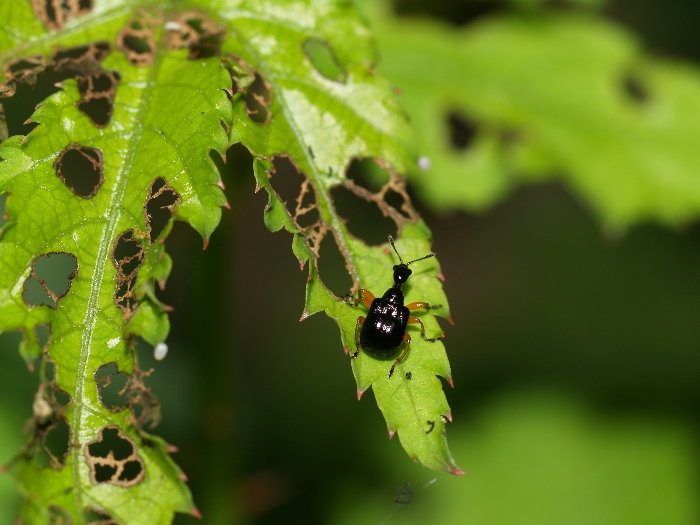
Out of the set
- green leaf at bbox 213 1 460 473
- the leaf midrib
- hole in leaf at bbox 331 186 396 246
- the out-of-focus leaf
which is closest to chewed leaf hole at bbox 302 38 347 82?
green leaf at bbox 213 1 460 473

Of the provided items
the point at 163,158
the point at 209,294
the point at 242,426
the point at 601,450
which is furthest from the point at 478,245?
the point at 163,158

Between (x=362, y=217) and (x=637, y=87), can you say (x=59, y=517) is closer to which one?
(x=637, y=87)

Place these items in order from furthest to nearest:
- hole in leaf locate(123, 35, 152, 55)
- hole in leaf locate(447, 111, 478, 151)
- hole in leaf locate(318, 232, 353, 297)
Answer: hole in leaf locate(318, 232, 353, 297), hole in leaf locate(447, 111, 478, 151), hole in leaf locate(123, 35, 152, 55)

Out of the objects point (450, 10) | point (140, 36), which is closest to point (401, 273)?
point (140, 36)

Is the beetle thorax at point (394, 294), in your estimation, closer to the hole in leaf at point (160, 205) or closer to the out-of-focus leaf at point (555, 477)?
the hole in leaf at point (160, 205)

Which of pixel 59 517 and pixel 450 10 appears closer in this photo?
pixel 59 517

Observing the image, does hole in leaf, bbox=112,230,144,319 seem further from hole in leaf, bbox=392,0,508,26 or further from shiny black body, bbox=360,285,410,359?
hole in leaf, bbox=392,0,508,26

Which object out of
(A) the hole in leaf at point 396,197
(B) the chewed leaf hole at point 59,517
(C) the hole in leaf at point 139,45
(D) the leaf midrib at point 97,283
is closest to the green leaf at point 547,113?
(A) the hole in leaf at point 396,197

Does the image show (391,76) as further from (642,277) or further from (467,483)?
(642,277)
